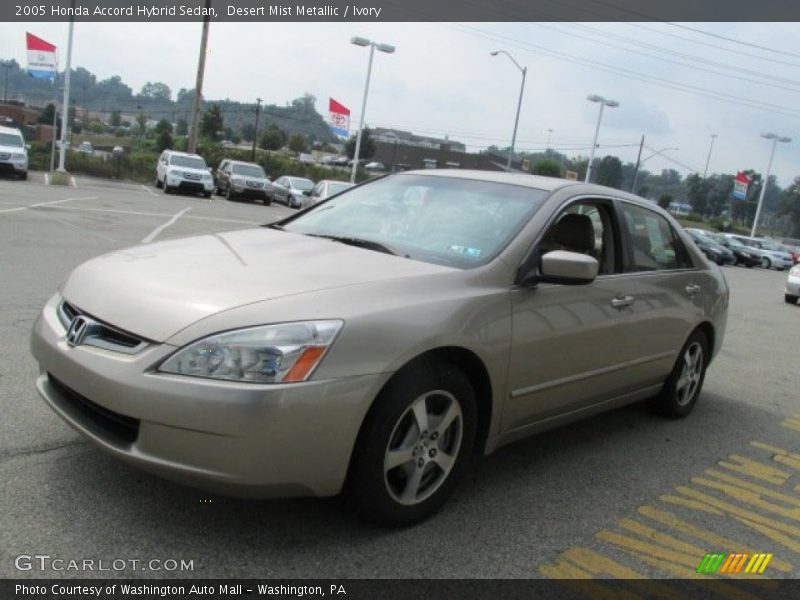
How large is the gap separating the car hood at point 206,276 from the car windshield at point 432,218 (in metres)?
0.21

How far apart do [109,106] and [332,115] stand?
118817 millimetres

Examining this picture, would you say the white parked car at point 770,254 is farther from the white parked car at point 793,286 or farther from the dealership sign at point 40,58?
the dealership sign at point 40,58

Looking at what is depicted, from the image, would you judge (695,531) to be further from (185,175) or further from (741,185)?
(741,185)

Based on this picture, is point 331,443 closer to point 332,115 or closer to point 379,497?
point 379,497

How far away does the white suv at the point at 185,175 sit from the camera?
26.2 meters

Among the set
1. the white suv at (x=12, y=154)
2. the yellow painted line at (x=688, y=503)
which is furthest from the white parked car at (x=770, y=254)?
the yellow painted line at (x=688, y=503)

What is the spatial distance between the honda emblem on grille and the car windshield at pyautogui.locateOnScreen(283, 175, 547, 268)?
1421mm

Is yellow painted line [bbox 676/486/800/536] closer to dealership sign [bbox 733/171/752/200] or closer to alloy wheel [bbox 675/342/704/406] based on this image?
alloy wheel [bbox 675/342/704/406]

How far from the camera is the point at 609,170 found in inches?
2790

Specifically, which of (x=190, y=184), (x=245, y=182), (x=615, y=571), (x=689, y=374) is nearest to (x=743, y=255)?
(x=245, y=182)

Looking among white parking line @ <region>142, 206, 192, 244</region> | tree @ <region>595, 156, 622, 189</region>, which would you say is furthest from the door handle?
tree @ <region>595, 156, 622, 189</region>

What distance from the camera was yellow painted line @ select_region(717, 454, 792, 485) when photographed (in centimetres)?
429

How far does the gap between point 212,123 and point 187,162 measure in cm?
4148

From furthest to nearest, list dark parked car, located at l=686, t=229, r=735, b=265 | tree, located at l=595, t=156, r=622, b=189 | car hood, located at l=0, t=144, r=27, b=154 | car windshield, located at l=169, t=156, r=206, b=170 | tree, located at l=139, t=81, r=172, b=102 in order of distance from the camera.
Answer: tree, located at l=139, t=81, r=172, b=102, tree, located at l=595, t=156, r=622, b=189, dark parked car, located at l=686, t=229, r=735, b=265, car windshield, located at l=169, t=156, r=206, b=170, car hood, located at l=0, t=144, r=27, b=154
